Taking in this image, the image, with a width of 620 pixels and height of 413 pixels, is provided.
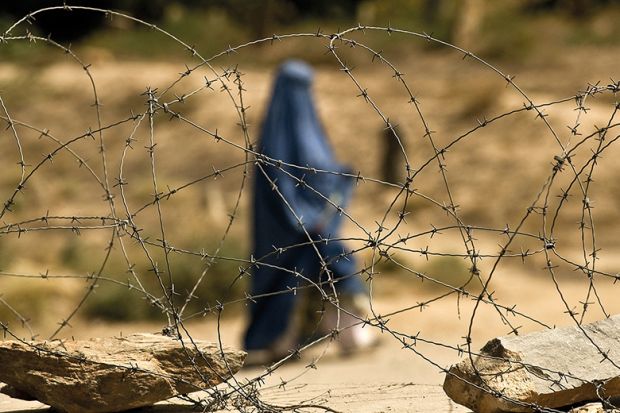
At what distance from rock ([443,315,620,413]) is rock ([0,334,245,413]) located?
83 cm

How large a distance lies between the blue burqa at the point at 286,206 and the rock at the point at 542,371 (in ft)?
18.2

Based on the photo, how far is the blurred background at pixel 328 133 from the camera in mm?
14883

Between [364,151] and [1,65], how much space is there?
8.07 m

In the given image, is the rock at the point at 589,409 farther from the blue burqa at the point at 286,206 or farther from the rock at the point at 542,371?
the blue burqa at the point at 286,206

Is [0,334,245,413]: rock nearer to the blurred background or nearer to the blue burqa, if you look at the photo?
the blue burqa

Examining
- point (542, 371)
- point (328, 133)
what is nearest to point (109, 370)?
point (542, 371)

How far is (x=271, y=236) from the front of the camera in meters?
10.6

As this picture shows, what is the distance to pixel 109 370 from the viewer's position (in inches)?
191

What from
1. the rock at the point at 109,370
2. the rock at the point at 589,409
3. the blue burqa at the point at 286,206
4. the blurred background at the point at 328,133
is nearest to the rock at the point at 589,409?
the rock at the point at 589,409

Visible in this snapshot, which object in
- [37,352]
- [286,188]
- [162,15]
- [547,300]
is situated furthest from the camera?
[162,15]

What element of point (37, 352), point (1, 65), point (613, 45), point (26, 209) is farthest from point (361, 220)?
point (37, 352)

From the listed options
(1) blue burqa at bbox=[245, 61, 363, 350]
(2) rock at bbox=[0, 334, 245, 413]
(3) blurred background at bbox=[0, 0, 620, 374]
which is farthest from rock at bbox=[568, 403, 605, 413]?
(3) blurred background at bbox=[0, 0, 620, 374]

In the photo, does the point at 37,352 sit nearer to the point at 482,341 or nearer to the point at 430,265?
the point at 482,341

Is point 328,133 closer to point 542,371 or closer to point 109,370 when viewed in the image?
point 109,370
